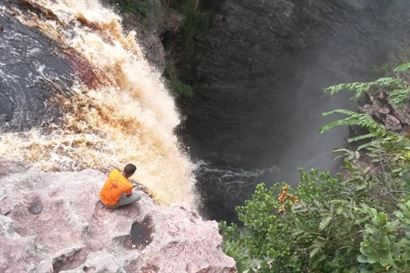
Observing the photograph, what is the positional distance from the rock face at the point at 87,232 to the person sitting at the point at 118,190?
6.6 inches

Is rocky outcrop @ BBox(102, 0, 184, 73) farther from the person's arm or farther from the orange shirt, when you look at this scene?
the orange shirt

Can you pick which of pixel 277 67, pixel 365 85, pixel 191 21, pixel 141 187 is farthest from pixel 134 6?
pixel 365 85

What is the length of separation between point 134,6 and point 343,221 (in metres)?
10.7

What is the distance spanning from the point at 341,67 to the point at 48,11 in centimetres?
1130

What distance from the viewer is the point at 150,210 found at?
639 cm

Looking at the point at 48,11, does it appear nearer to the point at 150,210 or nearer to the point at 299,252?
the point at 150,210

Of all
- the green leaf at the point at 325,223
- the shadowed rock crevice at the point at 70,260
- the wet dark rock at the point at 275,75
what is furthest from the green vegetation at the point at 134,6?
the green leaf at the point at 325,223

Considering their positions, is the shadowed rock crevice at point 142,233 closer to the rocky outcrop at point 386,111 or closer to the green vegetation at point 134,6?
the green vegetation at point 134,6

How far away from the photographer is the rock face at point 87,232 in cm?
524

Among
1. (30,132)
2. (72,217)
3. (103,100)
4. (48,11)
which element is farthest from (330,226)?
(48,11)

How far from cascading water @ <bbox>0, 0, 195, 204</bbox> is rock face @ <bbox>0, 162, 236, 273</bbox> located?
76cm

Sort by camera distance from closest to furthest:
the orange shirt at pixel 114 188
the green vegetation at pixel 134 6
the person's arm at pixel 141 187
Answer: the orange shirt at pixel 114 188, the person's arm at pixel 141 187, the green vegetation at pixel 134 6

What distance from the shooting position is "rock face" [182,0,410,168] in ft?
54.4

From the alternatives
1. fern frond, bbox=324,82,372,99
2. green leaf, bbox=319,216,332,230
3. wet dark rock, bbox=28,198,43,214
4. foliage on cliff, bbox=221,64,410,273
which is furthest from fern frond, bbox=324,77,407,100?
wet dark rock, bbox=28,198,43,214
